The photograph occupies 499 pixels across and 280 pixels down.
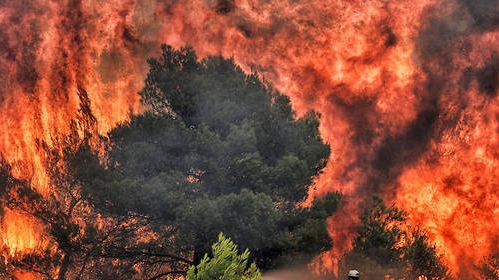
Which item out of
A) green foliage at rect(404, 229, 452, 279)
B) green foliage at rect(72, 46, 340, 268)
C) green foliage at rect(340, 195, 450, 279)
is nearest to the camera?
green foliage at rect(72, 46, 340, 268)

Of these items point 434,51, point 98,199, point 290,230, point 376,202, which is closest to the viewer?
point 98,199

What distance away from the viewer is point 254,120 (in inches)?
1308

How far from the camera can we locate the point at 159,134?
106 feet

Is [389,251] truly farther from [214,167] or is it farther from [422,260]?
[214,167]

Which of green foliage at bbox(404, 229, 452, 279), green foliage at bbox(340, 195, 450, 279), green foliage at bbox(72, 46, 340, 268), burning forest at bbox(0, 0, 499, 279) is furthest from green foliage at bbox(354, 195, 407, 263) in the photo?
green foliage at bbox(72, 46, 340, 268)

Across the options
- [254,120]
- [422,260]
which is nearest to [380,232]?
[422,260]

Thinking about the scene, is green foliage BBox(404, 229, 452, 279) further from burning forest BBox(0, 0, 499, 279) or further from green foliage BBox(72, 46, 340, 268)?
green foliage BBox(72, 46, 340, 268)

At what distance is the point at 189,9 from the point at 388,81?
1016 cm

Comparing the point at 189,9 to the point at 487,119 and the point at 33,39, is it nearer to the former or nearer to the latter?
the point at 33,39

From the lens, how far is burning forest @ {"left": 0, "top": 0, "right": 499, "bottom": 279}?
3284 cm

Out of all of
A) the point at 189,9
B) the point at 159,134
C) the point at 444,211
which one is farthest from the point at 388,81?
the point at 159,134

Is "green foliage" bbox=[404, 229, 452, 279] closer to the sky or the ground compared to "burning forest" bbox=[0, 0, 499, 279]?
closer to the ground

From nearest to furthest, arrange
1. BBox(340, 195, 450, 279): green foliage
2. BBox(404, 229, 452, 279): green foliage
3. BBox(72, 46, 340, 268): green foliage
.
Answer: BBox(72, 46, 340, 268): green foliage
BBox(340, 195, 450, 279): green foliage
BBox(404, 229, 452, 279): green foliage

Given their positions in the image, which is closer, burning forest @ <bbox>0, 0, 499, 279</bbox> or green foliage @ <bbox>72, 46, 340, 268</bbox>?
green foliage @ <bbox>72, 46, 340, 268</bbox>
